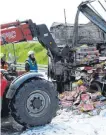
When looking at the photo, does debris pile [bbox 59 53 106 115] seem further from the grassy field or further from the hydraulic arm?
the grassy field

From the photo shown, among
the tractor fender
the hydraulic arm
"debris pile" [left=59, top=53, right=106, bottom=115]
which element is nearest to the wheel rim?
the tractor fender

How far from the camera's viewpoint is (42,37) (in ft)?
33.2

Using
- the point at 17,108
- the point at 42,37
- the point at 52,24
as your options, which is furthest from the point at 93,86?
the point at 52,24

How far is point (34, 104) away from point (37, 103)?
2.3 inches

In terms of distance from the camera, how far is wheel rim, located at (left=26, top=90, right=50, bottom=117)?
7094 millimetres

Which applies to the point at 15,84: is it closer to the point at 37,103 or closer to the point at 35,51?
the point at 37,103

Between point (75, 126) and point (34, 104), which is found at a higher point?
point (34, 104)

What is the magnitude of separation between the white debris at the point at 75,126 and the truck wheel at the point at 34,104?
7.2 inches

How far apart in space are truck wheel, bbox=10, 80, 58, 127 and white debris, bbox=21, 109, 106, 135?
184 mm

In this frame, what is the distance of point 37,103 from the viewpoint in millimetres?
7129

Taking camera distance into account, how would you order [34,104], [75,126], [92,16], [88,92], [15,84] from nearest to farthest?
[15,84] < [34,104] < [75,126] < [88,92] < [92,16]

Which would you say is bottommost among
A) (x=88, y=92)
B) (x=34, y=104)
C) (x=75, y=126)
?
(x=75, y=126)

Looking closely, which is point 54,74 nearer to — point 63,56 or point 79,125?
point 63,56

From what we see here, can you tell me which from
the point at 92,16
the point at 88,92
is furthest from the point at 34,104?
the point at 92,16
